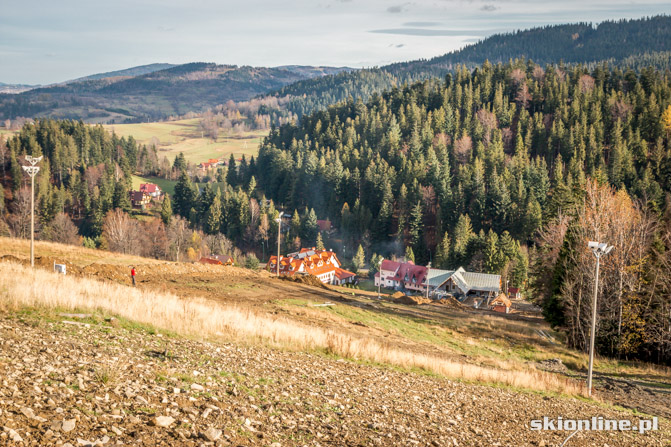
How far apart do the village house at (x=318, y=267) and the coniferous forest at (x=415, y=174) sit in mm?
15412

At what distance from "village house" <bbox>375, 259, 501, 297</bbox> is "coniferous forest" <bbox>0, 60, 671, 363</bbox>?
18.4ft

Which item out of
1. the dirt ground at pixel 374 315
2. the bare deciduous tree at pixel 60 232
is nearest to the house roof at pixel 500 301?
the dirt ground at pixel 374 315

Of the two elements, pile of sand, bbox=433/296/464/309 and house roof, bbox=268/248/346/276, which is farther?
house roof, bbox=268/248/346/276

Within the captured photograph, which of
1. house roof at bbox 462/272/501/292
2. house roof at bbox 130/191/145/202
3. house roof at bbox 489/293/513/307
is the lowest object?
house roof at bbox 489/293/513/307

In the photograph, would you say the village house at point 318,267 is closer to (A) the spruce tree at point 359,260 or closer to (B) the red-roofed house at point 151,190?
(A) the spruce tree at point 359,260

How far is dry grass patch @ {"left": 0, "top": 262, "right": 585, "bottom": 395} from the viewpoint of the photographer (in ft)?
48.6

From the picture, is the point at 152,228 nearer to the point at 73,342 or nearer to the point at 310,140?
the point at 310,140

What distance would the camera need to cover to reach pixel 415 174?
113 m

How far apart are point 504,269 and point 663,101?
79079 millimetres

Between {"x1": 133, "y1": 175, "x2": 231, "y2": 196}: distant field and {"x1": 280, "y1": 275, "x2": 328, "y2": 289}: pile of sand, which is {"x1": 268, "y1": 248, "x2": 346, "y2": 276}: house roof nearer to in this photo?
{"x1": 280, "y1": 275, "x2": 328, "y2": 289}: pile of sand

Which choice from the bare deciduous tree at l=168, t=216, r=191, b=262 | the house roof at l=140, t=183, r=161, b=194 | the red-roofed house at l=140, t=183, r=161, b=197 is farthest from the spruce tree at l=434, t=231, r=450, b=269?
the house roof at l=140, t=183, r=161, b=194

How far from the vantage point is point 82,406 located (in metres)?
7.68

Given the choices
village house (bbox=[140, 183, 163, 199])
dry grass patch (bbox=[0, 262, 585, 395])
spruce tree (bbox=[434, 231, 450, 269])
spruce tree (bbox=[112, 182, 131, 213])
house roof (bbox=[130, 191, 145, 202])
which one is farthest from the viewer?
village house (bbox=[140, 183, 163, 199])

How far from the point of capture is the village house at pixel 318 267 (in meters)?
83.1
